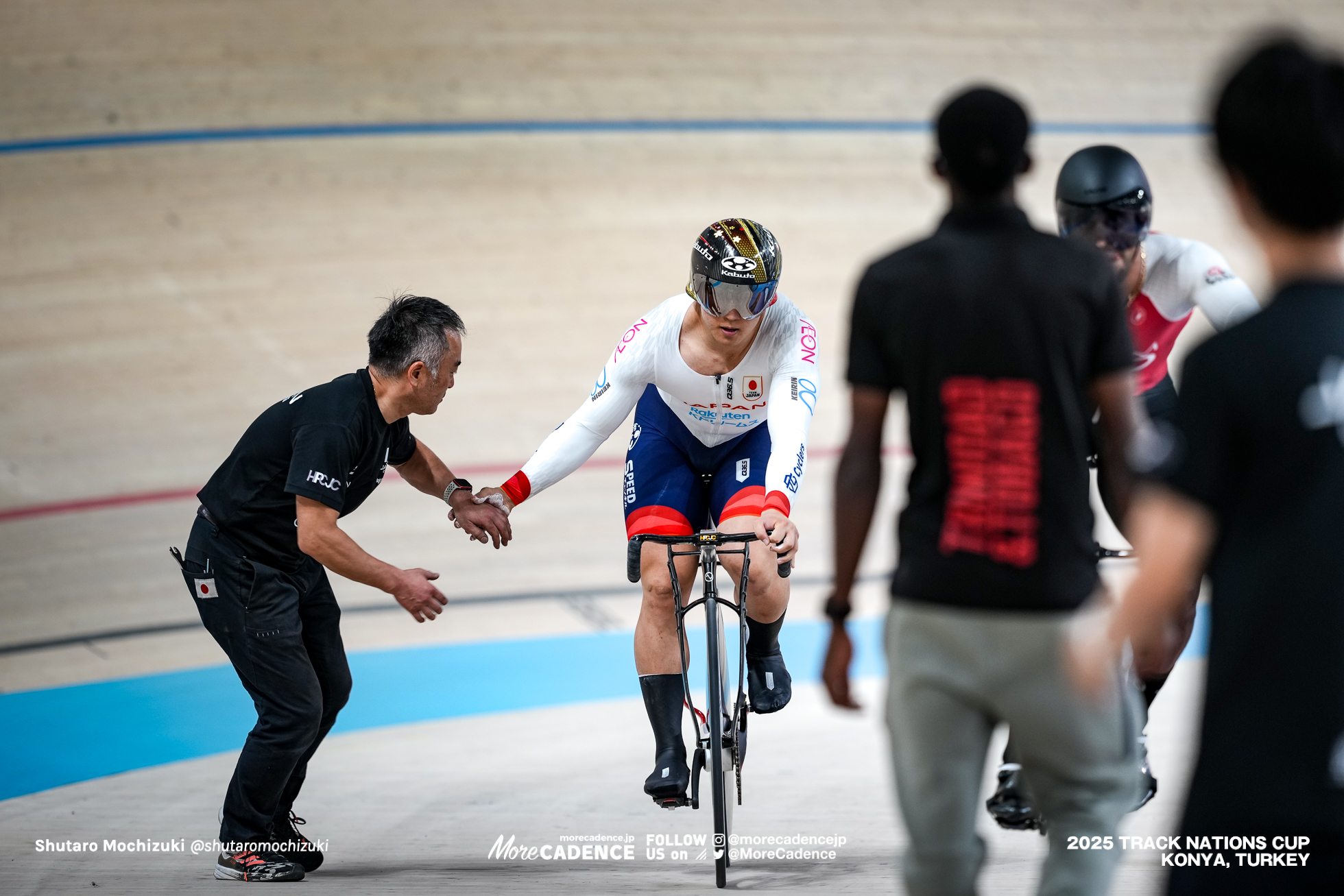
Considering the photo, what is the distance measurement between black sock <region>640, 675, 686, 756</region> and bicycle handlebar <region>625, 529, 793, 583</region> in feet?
0.91

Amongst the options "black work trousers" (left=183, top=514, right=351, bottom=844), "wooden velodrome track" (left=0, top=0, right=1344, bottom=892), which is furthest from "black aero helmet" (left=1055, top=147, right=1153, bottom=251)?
"wooden velodrome track" (left=0, top=0, right=1344, bottom=892)

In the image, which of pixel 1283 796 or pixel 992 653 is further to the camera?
pixel 992 653

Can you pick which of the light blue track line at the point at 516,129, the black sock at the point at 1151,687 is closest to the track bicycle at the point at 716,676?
the black sock at the point at 1151,687

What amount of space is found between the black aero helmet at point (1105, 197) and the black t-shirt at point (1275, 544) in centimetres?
172

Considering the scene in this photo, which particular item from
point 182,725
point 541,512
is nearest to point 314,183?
point 541,512

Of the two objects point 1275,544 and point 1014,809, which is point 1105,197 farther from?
point 1275,544

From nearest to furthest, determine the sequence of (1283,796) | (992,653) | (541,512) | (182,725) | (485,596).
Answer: (1283,796)
(992,653)
(182,725)
(485,596)
(541,512)

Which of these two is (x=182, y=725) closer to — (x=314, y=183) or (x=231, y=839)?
(x=231, y=839)

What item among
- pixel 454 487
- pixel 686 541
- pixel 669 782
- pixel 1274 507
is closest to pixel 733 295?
pixel 686 541

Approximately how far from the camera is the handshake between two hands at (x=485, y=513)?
3.37 metres

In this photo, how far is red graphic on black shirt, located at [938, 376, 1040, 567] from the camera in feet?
5.51

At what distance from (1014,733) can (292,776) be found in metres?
2.27

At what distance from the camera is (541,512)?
21.9ft

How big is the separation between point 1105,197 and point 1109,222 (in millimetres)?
61
